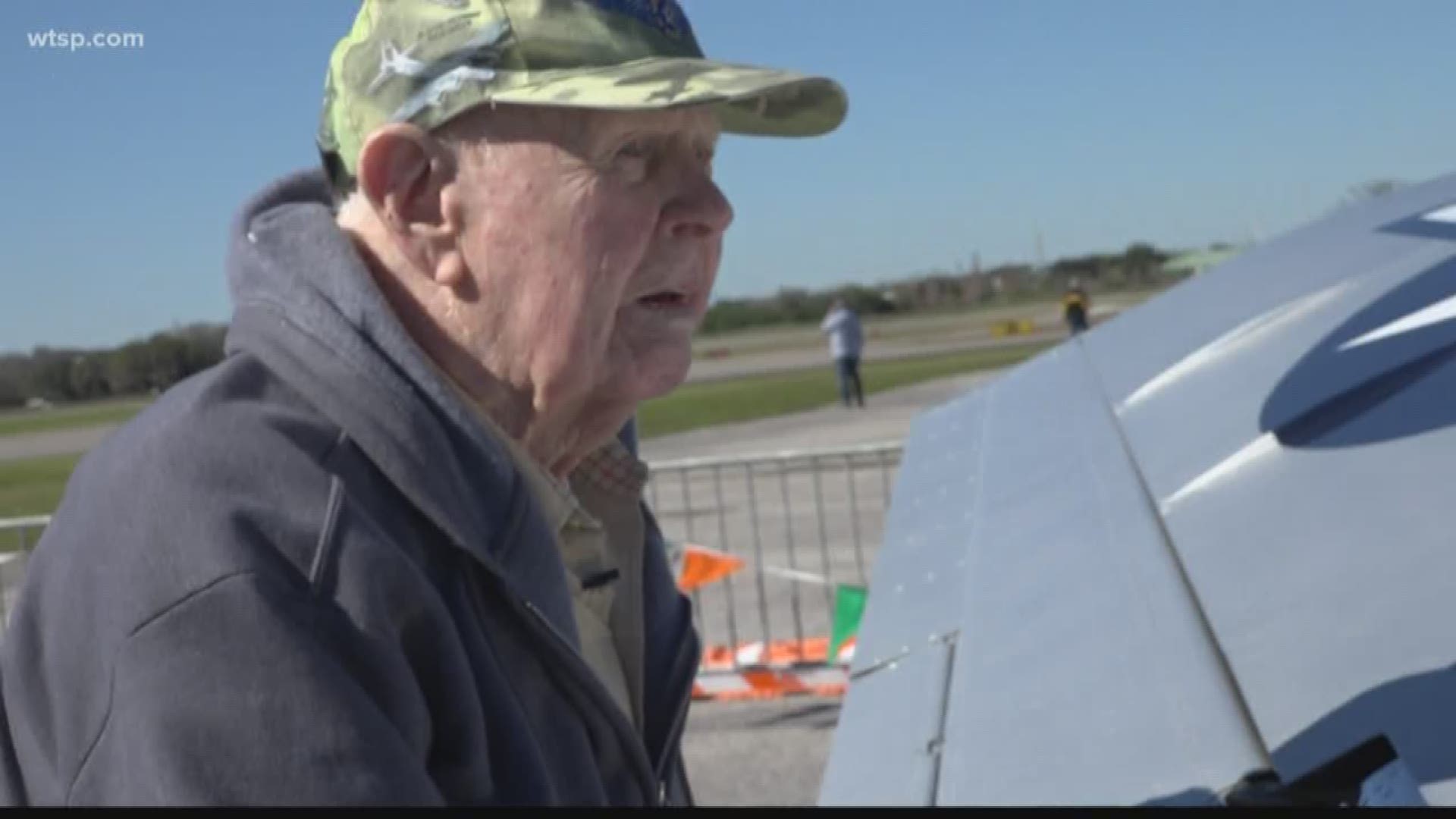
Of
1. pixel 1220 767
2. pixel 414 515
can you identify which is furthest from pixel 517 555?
pixel 1220 767

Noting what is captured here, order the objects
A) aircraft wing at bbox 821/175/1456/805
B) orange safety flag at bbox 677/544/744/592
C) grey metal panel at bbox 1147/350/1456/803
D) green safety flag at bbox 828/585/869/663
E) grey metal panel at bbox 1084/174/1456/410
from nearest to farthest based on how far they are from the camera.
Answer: grey metal panel at bbox 1147/350/1456/803
aircraft wing at bbox 821/175/1456/805
grey metal panel at bbox 1084/174/1456/410
green safety flag at bbox 828/585/869/663
orange safety flag at bbox 677/544/744/592

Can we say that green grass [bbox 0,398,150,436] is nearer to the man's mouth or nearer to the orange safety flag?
the man's mouth

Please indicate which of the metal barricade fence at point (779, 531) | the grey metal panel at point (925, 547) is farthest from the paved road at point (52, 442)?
the metal barricade fence at point (779, 531)

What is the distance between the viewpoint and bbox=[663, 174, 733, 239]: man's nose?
1.44m

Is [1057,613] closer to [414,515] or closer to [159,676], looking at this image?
[414,515]

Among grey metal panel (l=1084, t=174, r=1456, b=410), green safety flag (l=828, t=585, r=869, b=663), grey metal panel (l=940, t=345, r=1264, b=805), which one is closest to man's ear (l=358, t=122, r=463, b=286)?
grey metal panel (l=940, t=345, r=1264, b=805)

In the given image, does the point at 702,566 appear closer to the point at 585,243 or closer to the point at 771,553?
the point at 771,553

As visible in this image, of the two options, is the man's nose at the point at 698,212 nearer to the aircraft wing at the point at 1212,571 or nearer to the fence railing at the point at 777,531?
the aircraft wing at the point at 1212,571

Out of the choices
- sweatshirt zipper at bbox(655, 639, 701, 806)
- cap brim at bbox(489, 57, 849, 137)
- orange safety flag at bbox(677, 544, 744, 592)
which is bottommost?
orange safety flag at bbox(677, 544, 744, 592)

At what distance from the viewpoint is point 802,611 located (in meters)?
9.27

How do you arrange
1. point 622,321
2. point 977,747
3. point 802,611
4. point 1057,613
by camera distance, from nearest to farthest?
point 622,321 < point 977,747 < point 1057,613 < point 802,611

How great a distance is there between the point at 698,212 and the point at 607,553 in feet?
1.57

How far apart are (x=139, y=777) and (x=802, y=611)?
8.25 m

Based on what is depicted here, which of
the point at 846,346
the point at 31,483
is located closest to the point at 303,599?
the point at 31,483
